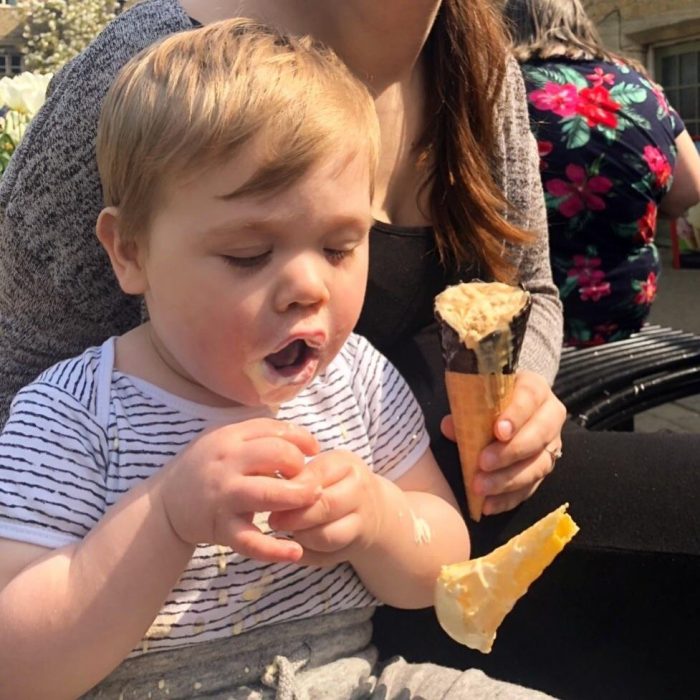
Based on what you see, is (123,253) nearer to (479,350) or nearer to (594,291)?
(479,350)

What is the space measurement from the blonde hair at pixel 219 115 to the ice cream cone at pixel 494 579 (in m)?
0.52

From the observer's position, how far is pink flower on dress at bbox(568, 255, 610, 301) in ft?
10.9

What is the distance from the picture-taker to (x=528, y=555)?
1.29 m

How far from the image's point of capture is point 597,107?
10.5ft

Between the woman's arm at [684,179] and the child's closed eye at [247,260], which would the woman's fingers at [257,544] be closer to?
the child's closed eye at [247,260]

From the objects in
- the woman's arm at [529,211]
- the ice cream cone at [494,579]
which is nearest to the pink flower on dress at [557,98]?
the woman's arm at [529,211]

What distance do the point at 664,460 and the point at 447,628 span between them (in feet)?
1.80

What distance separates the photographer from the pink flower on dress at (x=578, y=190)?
10.6 feet

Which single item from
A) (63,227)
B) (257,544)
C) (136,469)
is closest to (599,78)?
(63,227)

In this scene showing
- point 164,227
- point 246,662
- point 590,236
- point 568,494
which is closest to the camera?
point 164,227

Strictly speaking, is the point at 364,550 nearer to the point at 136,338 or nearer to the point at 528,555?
the point at 528,555

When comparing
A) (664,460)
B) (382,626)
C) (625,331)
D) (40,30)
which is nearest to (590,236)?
(625,331)

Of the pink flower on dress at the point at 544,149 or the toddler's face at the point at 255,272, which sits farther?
the pink flower on dress at the point at 544,149

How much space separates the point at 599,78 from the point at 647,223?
50 centimetres
